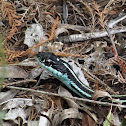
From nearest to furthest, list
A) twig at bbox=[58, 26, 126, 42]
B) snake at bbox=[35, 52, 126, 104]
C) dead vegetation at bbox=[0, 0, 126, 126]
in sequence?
dead vegetation at bbox=[0, 0, 126, 126]
snake at bbox=[35, 52, 126, 104]
twig at bbox=[58, 26, 126, 42]

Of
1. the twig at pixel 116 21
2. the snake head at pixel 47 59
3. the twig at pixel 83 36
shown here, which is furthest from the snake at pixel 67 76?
the twig at pixel 116 21

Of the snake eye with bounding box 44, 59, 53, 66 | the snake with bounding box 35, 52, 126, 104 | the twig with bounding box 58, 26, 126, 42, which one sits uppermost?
the twig with bounding box 58, 26, 126, 42

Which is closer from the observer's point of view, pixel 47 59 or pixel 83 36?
pixel 47 59

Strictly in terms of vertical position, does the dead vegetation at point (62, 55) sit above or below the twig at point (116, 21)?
below

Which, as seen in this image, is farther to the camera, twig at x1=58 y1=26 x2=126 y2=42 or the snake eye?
twig at x1=58 y1=26 x2=126 y2=42

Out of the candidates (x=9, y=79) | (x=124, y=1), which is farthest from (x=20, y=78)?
(x=124, y=1)

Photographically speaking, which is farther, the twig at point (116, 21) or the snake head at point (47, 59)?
the twig at point (116, 21)

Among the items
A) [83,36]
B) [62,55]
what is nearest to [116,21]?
[83,36]

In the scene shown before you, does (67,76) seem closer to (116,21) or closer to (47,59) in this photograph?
(47,59)

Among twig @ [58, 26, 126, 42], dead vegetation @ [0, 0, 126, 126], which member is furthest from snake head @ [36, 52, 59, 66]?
twig @ [58, 26, 126, 42]

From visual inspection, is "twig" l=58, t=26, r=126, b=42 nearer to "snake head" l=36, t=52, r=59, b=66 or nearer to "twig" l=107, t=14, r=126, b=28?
"twig" l=107, t=14, r=126, b=28

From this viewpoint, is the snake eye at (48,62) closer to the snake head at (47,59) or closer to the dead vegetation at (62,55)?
the snake head at (47,59)
